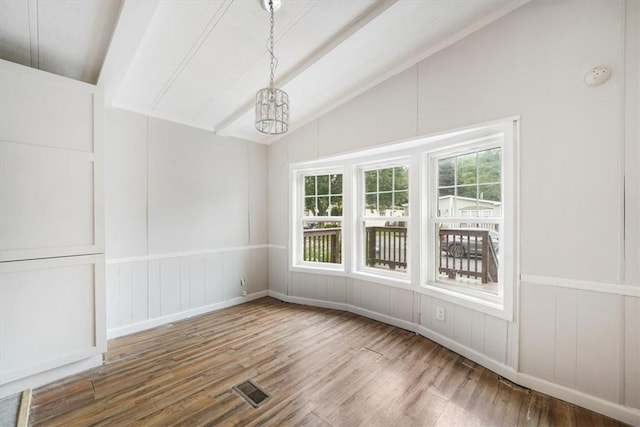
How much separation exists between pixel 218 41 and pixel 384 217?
8.23ft

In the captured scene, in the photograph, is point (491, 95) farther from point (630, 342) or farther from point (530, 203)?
point (630, 342)

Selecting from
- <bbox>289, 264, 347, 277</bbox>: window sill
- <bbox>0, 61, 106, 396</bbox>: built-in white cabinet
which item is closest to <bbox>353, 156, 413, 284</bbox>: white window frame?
<bbox>289, 264, 347, 277</bbox>: window sill

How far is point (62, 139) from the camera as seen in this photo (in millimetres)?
2148

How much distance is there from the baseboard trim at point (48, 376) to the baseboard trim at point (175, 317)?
22.0 inches

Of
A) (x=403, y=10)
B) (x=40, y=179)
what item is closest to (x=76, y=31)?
(x=40, y=179)

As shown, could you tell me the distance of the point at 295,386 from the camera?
205 cm

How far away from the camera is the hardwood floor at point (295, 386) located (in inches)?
68.4

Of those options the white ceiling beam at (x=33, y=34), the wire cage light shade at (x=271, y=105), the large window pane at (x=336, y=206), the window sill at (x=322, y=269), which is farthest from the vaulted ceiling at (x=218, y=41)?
the window sill at (x=322, y=269)

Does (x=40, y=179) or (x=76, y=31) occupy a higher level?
(x=76, y=31)

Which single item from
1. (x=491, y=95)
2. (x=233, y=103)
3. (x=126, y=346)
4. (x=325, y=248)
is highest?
(x=233, y=103)

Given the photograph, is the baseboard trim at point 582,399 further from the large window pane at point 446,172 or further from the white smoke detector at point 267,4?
the white smoke detector at point 267,4

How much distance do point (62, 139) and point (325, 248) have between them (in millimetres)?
3054

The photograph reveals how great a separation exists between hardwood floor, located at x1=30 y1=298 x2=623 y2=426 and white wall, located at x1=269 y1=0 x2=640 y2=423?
0.84ft

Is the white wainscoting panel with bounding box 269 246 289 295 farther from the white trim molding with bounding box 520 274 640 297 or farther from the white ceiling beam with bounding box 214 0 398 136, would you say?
the white trim molding with bounding box 520 274 640 297
